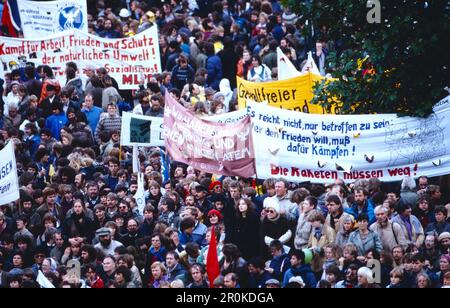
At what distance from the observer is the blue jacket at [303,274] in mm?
20312

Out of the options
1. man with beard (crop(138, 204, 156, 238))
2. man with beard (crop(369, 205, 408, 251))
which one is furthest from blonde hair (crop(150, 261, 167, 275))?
man with beard (crop(369, 205, 408, 251))

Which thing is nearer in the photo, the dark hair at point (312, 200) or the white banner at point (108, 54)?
the dark hair at point (312, 200)

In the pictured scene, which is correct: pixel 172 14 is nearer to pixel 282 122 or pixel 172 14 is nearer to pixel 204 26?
pixel 204 26

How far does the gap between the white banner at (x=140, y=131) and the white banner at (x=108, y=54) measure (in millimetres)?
4850

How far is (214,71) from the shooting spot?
31141 mm

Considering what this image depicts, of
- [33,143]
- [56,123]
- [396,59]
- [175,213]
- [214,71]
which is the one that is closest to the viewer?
[175,213]

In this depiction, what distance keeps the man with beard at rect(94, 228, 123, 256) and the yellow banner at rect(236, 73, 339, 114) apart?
12.8 ft

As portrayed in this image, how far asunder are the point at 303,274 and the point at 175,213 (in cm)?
320

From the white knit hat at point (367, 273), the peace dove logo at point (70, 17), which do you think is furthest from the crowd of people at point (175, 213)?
the peace dove logo at point (70, 17)

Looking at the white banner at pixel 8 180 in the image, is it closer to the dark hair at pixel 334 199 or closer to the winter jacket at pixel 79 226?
the winter jacket at pixel 79 226

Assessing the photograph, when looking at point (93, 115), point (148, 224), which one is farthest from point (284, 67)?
point (148, 224)

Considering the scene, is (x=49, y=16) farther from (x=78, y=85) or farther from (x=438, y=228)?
(x=438, y=228)
